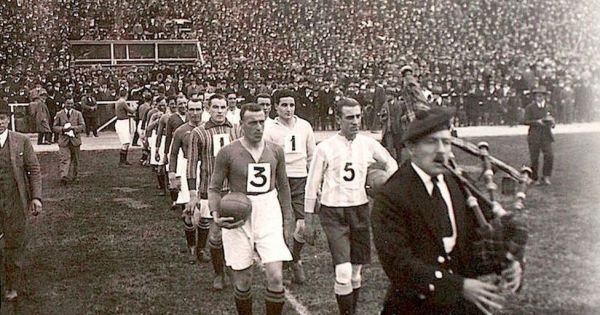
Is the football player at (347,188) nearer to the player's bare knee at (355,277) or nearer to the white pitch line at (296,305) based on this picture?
the player's bare knee at (355,277)

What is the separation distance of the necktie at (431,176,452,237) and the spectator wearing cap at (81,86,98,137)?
20.3 m

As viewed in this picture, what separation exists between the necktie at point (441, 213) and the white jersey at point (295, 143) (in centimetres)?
428

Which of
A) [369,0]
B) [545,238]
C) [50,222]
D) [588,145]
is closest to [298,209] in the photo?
[545,238]

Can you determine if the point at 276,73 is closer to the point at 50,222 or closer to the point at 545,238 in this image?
the point at 50,222

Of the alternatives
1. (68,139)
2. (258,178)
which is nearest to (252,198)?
(258,178)

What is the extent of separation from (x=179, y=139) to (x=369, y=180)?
3181mm

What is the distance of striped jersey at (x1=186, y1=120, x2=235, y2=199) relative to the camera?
7645 mm

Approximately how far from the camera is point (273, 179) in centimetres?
613

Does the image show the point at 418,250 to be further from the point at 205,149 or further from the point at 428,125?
the point at 205,149

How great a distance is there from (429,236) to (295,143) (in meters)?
4.42

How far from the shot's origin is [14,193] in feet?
23.3

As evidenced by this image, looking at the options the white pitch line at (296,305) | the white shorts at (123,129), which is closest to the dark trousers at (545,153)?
the white pitch line at (296,305)

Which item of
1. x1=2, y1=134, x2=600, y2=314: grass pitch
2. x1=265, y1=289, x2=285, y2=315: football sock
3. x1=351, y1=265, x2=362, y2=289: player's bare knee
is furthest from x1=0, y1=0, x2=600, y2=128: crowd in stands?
x1=265, y1=289, x2=285, y2=315: football sock

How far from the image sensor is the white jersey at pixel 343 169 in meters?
6.28
